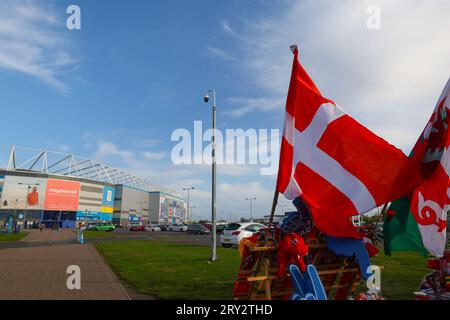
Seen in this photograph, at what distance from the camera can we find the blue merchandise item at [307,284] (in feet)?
15.7

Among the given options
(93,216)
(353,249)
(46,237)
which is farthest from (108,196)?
(353,249)

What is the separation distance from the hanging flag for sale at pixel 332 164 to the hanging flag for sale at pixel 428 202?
603 millimetres

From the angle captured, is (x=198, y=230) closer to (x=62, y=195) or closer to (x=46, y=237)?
(x=46, y=237)

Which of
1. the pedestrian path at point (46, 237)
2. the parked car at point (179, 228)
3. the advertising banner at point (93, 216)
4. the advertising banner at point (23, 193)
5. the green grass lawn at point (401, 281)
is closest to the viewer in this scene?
the green grass lawn at point (401, 281)

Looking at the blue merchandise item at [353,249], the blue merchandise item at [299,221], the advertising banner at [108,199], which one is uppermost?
the advertising banner at [108,199]

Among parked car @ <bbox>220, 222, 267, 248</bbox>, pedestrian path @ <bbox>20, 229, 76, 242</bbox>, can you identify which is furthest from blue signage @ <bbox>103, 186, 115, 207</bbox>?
parked car @ <bbox>220, 222, 267, 248</bbox>

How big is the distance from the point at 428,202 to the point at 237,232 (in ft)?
51.9

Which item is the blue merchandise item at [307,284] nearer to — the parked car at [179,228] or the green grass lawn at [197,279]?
the green grass lawn at [197,279]

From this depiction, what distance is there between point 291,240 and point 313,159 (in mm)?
1483

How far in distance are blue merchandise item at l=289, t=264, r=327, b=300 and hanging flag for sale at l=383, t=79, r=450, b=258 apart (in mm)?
1982

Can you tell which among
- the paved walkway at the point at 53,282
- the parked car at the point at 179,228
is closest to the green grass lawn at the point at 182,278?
the paved walkway at the point at 53,282

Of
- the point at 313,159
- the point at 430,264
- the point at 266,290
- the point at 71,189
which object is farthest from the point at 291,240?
the point at 71,189

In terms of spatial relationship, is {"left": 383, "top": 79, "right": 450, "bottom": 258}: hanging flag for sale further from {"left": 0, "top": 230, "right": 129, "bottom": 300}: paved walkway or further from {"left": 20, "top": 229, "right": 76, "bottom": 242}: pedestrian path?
{"left": 20, "top": 229, "right": 76, "bottom": 242}: pedestrian path

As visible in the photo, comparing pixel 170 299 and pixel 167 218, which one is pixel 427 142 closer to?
pixel 170 299
